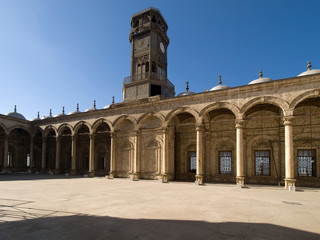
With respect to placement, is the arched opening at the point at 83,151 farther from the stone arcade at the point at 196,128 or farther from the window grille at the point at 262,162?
the window grille at the point at 262,162

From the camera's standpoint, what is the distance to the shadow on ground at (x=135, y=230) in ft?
15.9

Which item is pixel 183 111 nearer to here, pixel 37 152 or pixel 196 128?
pixel 196 128

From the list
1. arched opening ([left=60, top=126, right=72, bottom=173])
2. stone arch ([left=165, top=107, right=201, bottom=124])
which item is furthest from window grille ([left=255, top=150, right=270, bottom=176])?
arched opening ([left=60, top=126, right=72, bottom=173])

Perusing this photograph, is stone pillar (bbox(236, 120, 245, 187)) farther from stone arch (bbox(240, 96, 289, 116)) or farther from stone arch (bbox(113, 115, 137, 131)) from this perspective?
stone arch (bbox(113, 115, 137, 131))

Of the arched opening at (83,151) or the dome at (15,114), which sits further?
the dome at (15,114)

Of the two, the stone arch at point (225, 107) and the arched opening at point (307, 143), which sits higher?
the stone arch at point (225, 107)

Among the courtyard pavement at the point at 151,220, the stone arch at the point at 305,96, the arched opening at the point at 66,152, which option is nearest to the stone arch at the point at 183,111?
the stone arch at the point at 305,96

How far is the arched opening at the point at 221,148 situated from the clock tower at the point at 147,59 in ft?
22.5

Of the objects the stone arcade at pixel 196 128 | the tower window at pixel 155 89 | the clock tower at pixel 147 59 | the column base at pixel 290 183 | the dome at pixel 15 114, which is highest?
the clock tower at pixel 147 59

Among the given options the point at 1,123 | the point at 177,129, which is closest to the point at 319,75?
the point at 177,129

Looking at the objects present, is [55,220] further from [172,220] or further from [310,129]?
[310,129]

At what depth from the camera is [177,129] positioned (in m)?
22.1

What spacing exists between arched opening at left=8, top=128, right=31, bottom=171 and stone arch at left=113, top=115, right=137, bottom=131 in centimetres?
1641

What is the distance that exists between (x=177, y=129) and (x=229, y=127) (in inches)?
198
